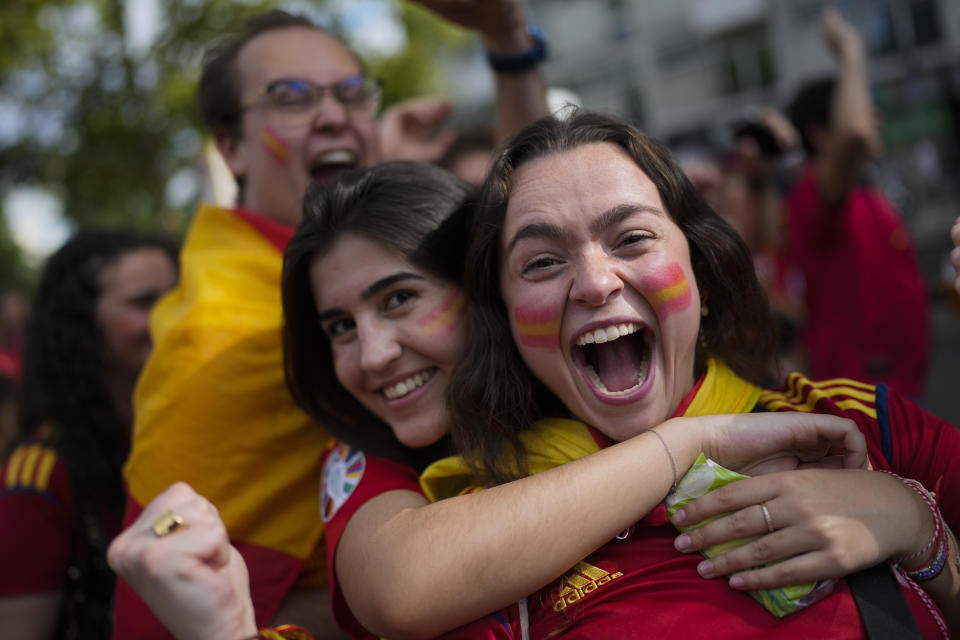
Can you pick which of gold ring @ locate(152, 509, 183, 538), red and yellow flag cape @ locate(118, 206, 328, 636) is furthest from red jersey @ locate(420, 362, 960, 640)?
red and yellow flag cape @ locate(118, 206, 328, 636)

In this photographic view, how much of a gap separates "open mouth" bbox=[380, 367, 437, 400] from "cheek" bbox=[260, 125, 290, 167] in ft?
3.55

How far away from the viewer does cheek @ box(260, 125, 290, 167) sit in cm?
277

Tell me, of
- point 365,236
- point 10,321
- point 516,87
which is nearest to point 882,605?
point 365,236

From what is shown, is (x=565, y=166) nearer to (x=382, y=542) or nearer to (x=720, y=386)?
(x=720, y=386)

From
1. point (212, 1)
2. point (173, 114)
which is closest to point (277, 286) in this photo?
point (212, 1)

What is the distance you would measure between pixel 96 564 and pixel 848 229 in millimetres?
3687

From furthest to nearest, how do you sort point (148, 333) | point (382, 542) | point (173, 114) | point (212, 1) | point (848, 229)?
1. point (173, 114)
2. point (212, 1)
3. point (848, 229)
4. point (148, 333)
5. point (382, 542)

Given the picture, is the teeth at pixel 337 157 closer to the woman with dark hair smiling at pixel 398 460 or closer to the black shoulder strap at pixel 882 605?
the woman with dark hair smiling at pixel 398 460

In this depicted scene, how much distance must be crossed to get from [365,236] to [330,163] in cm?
84

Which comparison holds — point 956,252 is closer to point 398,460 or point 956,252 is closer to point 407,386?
point 407,386

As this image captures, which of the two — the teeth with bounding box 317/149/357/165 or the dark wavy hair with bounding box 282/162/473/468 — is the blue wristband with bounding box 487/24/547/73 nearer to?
the teeth with bounding box 317/149/357/165

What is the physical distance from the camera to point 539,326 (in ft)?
6.10

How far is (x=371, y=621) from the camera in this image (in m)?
1.72

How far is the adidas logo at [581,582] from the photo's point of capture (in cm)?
174
